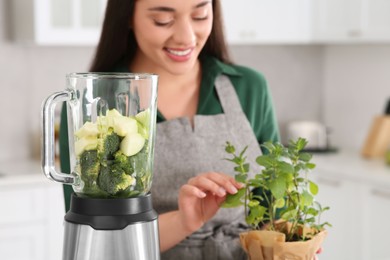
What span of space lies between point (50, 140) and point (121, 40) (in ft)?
1.99

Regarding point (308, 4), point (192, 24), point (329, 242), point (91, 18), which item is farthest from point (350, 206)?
point (192, 24)

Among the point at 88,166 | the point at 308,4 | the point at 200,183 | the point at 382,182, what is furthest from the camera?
the point at 308,4

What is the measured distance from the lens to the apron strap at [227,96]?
2.01 metres

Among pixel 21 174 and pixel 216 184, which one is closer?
pixel 216 184

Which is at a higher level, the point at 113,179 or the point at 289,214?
the point at 113,179

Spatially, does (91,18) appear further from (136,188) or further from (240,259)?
(136,188)

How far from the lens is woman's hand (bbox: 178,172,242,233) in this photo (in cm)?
155

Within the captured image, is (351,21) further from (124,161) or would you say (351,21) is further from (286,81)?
(124,161)

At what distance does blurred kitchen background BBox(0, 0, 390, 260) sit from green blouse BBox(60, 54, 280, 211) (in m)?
1.46

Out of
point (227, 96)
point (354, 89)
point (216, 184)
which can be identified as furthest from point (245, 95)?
point (354, 89)

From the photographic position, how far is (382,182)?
11.1 ft

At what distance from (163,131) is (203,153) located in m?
0.11

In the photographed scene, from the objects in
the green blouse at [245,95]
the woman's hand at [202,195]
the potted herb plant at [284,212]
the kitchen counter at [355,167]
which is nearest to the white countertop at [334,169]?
the kitchen counter at [355,167]

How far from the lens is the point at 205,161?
196 centimetres
